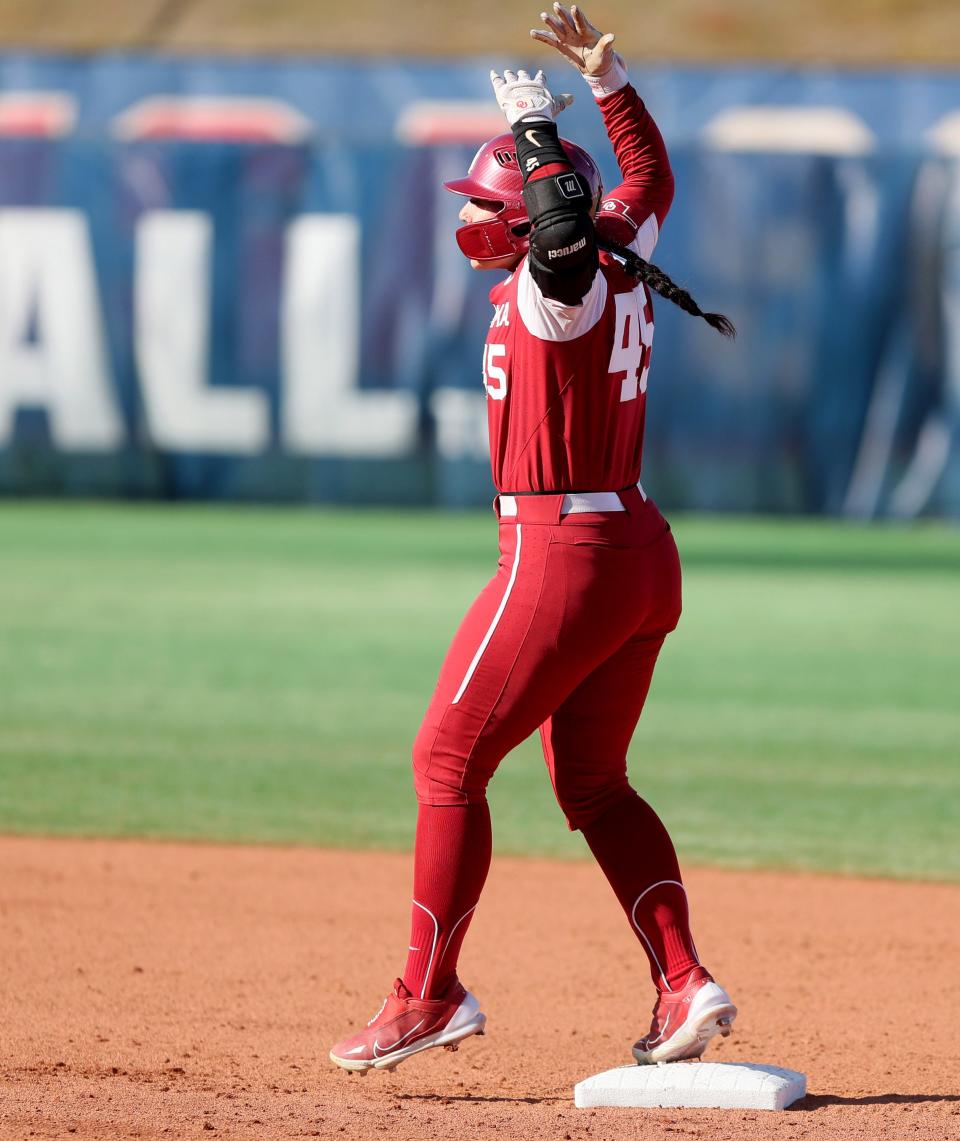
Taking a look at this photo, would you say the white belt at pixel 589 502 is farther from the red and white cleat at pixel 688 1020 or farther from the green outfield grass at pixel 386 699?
the green outfield grass at pixel 386 699

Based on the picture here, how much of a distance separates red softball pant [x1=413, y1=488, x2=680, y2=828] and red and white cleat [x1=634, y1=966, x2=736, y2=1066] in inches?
25.1

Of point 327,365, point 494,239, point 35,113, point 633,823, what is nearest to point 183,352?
point 327,365

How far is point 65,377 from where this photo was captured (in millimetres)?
19250

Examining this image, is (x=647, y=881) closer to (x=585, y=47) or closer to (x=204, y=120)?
(x=585, y=47)

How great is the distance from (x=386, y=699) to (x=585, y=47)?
5709 millimetres

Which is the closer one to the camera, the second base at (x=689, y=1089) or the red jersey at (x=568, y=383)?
the red jersey at (x=568, y=383)

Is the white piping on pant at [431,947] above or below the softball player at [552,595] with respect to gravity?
below

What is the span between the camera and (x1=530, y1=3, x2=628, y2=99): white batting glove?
421 centimetres

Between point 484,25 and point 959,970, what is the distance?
28540mm

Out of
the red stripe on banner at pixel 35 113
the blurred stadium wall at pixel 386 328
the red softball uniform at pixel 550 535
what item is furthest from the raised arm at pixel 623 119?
the red stripe on banner at pixel 35 113

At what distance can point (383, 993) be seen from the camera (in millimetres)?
4898

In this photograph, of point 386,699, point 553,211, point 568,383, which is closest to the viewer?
point 553,211

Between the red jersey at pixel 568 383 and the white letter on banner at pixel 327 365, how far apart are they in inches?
608

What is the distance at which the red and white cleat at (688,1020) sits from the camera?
3.92m
